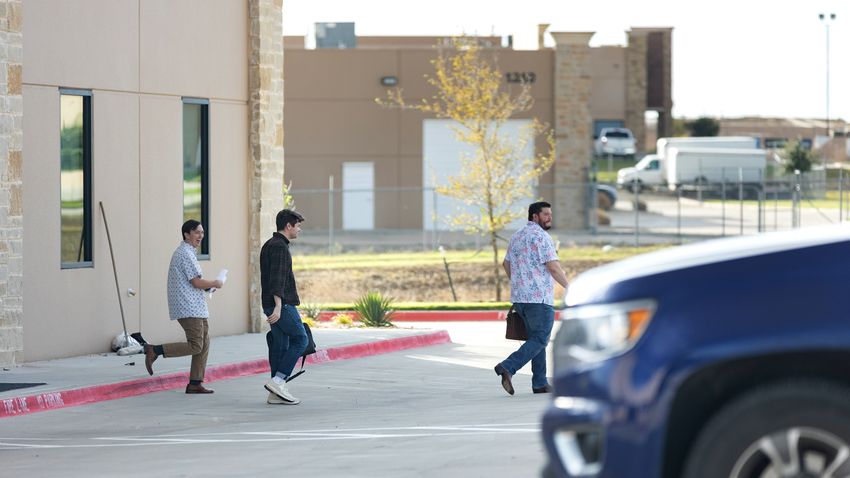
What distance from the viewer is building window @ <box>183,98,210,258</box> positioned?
63.9 feet

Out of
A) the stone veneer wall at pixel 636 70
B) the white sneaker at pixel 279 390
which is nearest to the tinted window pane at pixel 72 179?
the white sneaker at pixel 279 390

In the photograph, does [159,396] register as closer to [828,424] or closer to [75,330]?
[75,330]

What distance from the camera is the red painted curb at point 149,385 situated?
1335 centimetres

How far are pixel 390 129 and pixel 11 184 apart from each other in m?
36.7

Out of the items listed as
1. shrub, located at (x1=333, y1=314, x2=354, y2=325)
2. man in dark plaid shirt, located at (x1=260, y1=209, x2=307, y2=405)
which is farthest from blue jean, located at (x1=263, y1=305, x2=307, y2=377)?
shrub, located at (x1=333, y1=314, x2=354, y2=325)

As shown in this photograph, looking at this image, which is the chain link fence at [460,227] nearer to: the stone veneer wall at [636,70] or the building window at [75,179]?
the stone veneer wall at [636,70]

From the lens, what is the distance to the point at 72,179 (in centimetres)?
1725

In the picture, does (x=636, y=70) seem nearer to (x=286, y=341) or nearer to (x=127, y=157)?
(x=127, y=157)

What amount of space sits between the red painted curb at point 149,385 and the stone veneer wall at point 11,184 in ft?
6.72

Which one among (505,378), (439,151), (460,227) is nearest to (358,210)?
(439,151)

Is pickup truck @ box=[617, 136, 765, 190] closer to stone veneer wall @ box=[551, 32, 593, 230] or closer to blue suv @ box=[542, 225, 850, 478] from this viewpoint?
stone veneer wall @ box=[551, 32, 593, 230]

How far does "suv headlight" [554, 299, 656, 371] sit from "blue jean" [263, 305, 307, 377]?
8193mm

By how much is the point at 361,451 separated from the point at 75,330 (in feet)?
25.2

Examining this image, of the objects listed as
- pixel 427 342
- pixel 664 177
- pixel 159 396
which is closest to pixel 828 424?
pixel 159 396
